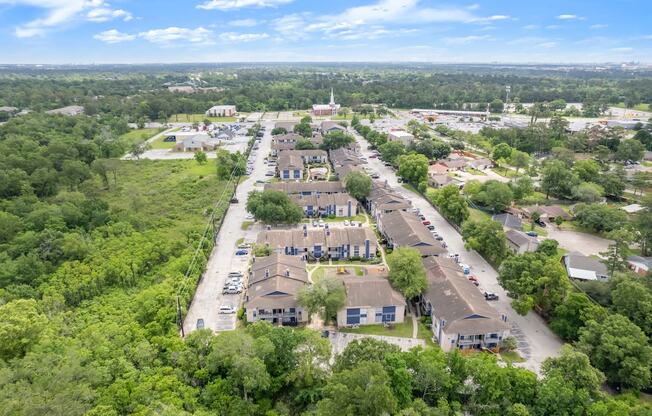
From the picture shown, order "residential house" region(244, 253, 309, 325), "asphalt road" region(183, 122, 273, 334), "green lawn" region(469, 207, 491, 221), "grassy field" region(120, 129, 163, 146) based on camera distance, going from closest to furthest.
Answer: "residential house" region(244, 253, 309, 325)
"asphalt road" region(183, 122, 273, 334)
"green lawn" region(469, 207, 491, 221)
"grassy field" region(120, 129, 163, 146)

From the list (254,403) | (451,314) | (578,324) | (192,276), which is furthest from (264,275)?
(578,324)

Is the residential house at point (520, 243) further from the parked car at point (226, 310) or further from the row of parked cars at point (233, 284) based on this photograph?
the parked car at point (226, 310)

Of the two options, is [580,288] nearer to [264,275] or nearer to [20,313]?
A: [264,275]

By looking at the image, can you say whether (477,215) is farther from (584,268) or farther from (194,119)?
(194,119)

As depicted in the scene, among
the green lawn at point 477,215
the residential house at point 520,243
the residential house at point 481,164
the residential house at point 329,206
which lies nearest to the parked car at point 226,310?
the residential house at point 329,206

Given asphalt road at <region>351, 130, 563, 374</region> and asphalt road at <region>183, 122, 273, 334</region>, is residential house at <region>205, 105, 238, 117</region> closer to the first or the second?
asphalt road at <region>183, 122, 273, 334</region>

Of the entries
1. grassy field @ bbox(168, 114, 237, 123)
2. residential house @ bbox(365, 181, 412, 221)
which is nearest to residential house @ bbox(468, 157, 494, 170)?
residential house @ bbox(365, 181, 412, 221)
